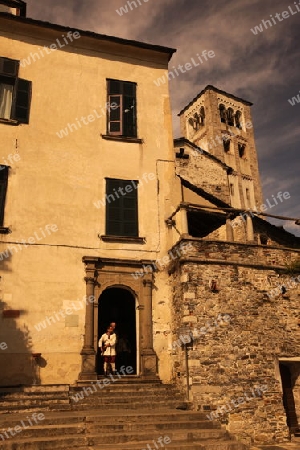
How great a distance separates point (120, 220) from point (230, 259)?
11.3 ft

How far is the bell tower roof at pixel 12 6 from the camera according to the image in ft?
50.9

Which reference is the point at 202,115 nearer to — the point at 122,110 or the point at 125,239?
the point at 122,110

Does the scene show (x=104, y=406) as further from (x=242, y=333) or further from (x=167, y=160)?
Answer: (x=167, y=160)

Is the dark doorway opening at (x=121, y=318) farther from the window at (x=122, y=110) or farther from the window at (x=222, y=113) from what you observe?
the window at (x=222, y=113)

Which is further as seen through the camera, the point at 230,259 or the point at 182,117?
the point at 182,117

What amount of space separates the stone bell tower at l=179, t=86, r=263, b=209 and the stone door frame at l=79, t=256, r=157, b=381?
27.7 m

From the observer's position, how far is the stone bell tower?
4088cm

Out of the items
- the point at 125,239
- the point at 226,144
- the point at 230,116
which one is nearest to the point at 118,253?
the point at 125,239

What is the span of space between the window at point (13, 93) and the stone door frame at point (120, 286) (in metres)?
4.98

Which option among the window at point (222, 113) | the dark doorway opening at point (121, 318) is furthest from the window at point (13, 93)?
the window at point (222, 113)

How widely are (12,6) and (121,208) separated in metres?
9.52

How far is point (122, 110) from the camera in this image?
13.8m

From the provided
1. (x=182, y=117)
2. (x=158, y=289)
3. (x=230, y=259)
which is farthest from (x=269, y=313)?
(x=182, y=117)

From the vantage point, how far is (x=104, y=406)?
9.34m
